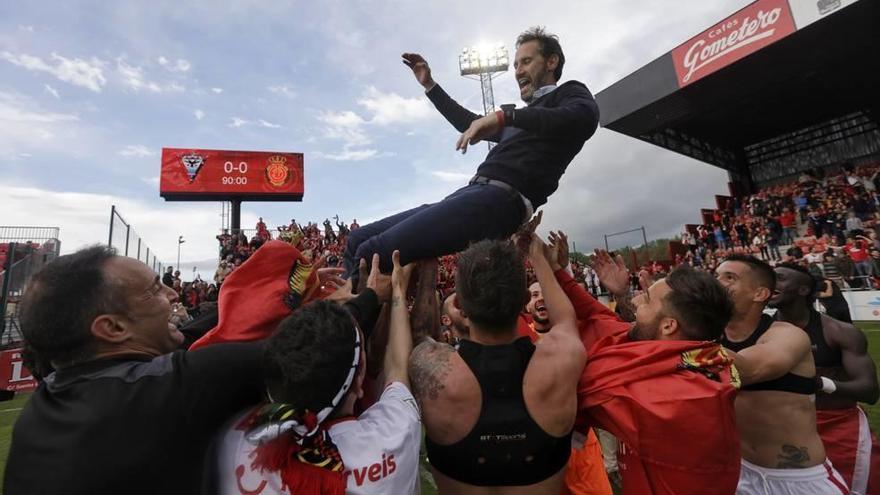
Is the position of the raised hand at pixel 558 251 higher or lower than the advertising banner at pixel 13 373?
higher

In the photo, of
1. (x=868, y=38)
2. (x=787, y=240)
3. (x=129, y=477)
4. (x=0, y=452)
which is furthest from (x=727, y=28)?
(x=0, y=452)

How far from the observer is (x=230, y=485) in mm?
1296

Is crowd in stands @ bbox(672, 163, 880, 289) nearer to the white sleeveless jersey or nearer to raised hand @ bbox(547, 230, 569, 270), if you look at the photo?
raised hand @ bbox(547, 230, 569, 270)

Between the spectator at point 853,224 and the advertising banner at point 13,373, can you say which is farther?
the spectator at point 853,224

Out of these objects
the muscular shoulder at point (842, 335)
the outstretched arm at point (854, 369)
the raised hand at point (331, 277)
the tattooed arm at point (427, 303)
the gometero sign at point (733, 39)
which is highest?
the gometero sign at point (733, 39)

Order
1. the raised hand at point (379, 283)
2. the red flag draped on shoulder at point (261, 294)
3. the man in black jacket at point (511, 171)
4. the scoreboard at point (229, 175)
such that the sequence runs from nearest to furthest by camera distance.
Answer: the red flag draped on shoulder at point (261, 294) → the raised hand at point (379, 283) → the man in black jacket at point (511, 171) → the scoreboard at point (229, 175)

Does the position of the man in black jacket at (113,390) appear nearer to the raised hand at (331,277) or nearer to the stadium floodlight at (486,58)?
the raised hand at (331,277)

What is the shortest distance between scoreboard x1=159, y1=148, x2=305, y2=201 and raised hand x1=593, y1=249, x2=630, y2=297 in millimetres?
24388

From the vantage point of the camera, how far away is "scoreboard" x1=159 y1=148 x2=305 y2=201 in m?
23.3

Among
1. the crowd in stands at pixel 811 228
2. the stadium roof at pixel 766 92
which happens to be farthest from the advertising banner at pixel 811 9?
the crowd in stands at pixel 811 228

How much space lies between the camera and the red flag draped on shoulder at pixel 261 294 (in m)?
1.55

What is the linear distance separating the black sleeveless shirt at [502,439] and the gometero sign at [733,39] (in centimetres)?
1599

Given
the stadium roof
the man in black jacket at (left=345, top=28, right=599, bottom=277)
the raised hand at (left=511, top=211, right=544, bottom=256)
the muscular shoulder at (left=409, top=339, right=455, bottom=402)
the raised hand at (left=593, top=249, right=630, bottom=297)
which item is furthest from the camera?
the stadium roof

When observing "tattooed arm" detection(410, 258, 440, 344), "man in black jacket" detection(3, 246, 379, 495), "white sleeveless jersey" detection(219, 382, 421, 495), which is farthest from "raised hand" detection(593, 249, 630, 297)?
"man in black jacket" detection(3, 246, 379, 495)
